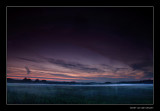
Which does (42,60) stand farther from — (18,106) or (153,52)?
(153,52)

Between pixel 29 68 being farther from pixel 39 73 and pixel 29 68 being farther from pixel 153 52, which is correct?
pixel 153 52

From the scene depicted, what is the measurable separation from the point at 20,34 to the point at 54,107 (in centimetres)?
304

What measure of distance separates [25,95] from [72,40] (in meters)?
2.73

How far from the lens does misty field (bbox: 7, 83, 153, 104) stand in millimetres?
3662

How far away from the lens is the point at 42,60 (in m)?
3.82

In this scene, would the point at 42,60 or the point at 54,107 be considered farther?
the point at 42,60

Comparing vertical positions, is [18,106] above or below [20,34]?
below

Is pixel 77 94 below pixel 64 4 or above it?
below

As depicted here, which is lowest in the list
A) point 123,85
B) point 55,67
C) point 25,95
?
point 25,95

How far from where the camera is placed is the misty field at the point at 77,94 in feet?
12.0

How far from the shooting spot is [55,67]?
3828mm

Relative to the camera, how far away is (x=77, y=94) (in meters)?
3.92
